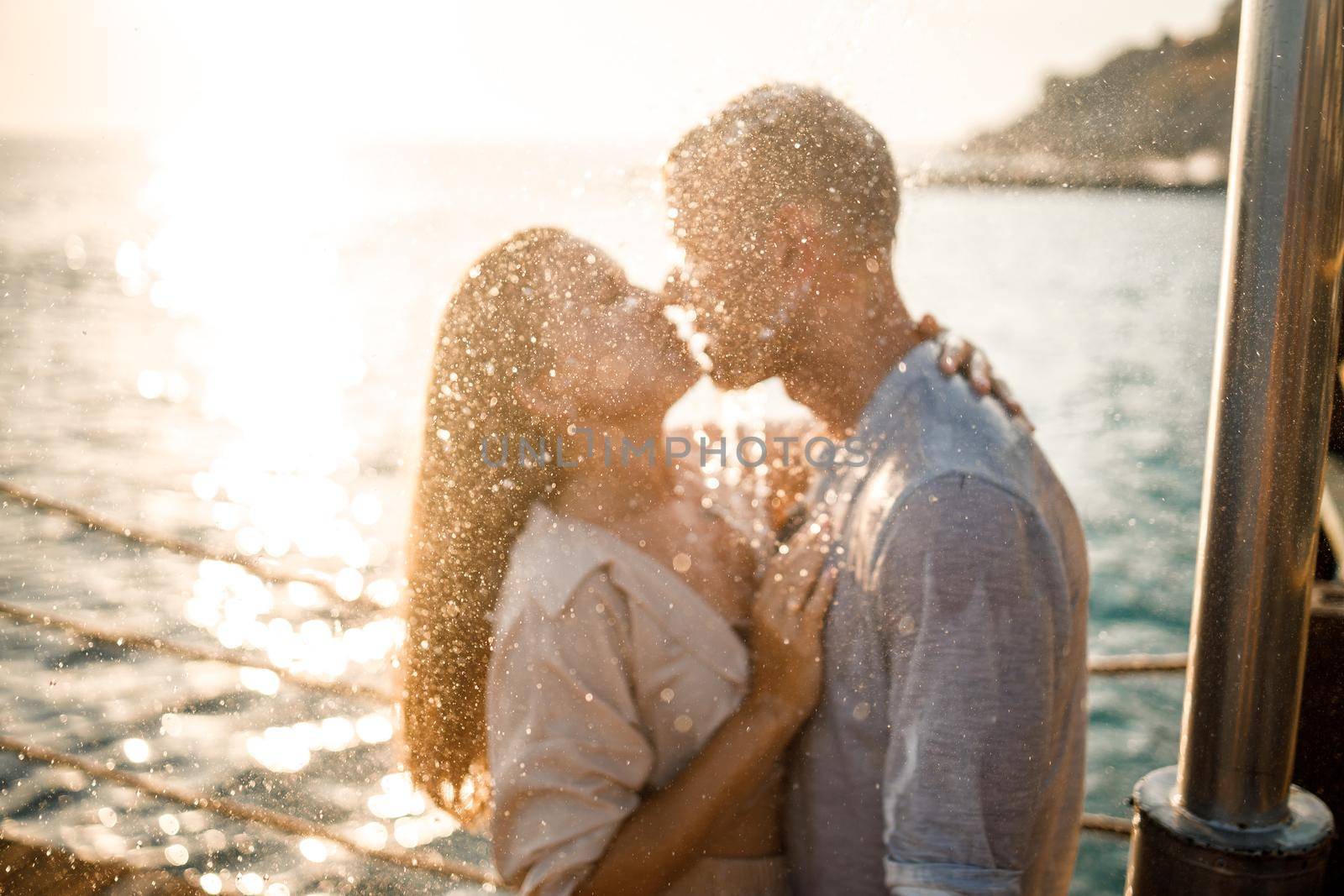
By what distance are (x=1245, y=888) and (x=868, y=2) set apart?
1.70 m

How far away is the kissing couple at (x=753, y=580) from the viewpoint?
1815 mm

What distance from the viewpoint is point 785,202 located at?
2.20 m

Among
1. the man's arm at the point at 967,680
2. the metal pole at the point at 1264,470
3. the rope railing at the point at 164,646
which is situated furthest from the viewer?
the rope railing at the point at 164,646

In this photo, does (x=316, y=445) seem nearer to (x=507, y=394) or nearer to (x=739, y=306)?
(x=507, y=394)

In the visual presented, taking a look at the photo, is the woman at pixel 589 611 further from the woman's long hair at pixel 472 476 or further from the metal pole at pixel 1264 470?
the metal pole at pixel 1264 470

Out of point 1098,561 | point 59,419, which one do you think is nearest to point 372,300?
point 59,419

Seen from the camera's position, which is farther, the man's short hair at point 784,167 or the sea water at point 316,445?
the sea water at point 316,445

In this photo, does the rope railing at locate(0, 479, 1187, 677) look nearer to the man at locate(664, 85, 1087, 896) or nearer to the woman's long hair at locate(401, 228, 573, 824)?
the man at locate(664, 85, 1087, 896)

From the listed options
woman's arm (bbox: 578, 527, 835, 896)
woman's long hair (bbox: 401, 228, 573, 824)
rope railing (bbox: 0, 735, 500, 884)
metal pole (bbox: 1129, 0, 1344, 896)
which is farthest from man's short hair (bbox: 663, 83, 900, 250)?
rope railing (bbox: 0, 735, 500, 884)

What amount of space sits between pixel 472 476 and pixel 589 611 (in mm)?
411

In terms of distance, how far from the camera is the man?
1.79m

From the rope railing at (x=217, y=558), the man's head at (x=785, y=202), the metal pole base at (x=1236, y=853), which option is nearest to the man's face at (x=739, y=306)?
the man's head at (x=785, y=202)

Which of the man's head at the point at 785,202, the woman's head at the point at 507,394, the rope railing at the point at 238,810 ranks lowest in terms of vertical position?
the rope railing at the point at 238,810

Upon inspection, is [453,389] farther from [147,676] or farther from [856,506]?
[147,676]
